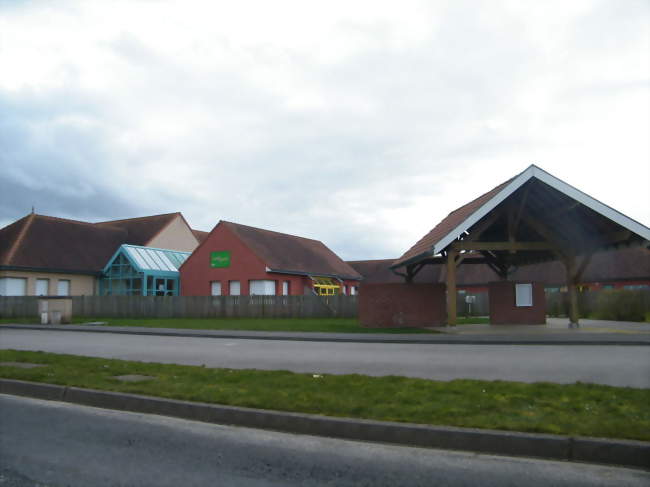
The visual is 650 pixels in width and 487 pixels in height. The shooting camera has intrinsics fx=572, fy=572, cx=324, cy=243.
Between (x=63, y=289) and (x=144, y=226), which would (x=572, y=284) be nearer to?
(x=63, y=289)

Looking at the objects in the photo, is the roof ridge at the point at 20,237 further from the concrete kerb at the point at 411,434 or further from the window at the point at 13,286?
the concrete kerb at the point at 411,434

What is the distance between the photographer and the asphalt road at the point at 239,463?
15.7 ft

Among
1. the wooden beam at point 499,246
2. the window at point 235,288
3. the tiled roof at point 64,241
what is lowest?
the window at point 235,288

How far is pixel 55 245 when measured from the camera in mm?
43188

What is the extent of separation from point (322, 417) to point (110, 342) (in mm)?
13735

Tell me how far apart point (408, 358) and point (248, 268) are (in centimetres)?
2767

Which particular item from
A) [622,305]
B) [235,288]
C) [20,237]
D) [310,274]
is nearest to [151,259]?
[235,288]

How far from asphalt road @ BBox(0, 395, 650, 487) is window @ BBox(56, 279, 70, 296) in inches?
1518

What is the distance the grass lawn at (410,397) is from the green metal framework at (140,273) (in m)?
32.2

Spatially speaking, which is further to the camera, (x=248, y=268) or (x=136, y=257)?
(x=136, y=257)

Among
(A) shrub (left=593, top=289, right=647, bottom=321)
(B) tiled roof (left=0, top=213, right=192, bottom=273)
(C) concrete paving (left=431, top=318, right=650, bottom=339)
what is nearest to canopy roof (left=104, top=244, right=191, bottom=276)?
(B) tiled roof (left=0, top=213, right=192, bottom=273)

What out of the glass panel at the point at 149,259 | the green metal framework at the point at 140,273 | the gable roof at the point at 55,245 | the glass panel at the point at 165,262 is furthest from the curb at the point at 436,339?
the gable roof at the point at 55,245

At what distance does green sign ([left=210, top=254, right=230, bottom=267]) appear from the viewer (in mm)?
40469

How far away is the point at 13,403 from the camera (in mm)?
8336
